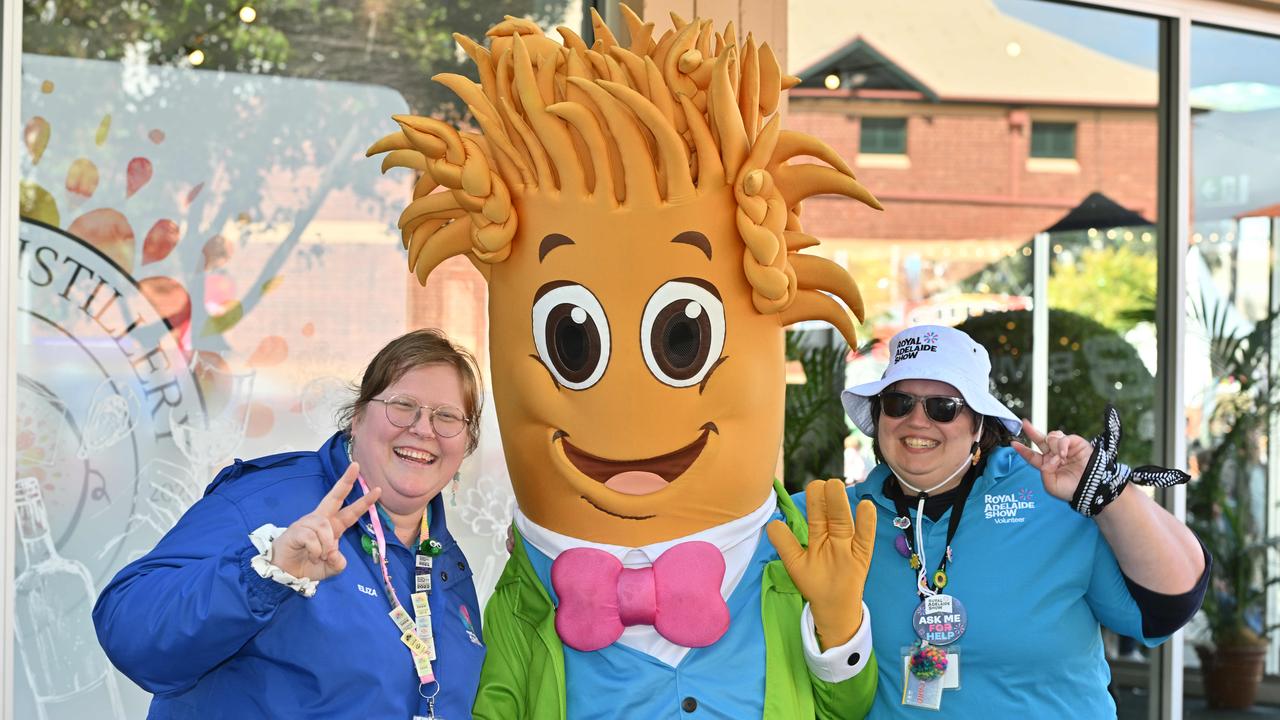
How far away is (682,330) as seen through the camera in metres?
2.91

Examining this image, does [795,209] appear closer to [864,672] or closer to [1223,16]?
[864,672]

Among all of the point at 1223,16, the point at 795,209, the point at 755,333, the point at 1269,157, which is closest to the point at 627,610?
the point at 755,333

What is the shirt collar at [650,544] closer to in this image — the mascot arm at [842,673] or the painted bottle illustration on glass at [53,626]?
the mascot arm at [842,673]

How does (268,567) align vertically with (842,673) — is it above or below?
above

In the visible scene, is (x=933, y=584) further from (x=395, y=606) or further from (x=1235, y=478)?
(x=1235, y=478)

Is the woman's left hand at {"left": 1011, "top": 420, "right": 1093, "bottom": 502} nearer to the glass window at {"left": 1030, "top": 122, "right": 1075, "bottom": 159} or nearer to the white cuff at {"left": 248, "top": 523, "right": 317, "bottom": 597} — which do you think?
the white cuff at {"left": 248, "top": 523, "right": 317, "bottom": 597}

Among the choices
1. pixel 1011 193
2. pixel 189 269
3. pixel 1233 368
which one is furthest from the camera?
pixel 1011 193

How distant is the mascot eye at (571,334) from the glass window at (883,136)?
4.12 meters

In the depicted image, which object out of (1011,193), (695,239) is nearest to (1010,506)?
(695,239)

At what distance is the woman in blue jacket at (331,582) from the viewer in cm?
224

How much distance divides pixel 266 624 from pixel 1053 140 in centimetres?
566

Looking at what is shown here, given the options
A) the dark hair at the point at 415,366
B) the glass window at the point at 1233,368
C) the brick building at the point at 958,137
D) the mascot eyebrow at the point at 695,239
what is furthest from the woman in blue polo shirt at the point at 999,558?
the brick building at the point at 958,137

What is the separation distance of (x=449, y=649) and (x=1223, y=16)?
4.67 m

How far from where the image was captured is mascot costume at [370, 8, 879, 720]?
2863mm
